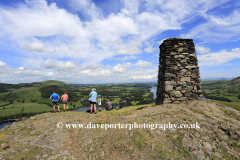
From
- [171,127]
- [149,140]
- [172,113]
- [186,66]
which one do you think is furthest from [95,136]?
[186,66]

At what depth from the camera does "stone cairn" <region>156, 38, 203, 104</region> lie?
37.1 ft

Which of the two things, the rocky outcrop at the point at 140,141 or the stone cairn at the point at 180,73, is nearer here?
the rocky outcrop at the point at 140,141

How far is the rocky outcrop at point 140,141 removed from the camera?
5539 mm

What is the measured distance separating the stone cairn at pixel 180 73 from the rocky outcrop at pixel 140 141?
2662 mm

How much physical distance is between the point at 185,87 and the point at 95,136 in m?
10.2

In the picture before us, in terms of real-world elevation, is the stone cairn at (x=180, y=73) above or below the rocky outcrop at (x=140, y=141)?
above

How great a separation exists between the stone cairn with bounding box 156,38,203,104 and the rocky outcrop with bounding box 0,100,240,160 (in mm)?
2662

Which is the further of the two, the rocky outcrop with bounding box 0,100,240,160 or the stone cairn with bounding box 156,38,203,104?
the stone cairn with bounding box 156,38,203,104

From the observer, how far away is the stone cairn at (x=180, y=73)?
11.3 m

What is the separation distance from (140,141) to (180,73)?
8508 mm

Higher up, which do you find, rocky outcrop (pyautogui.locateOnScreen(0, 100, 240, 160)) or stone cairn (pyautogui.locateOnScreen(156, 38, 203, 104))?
stone cairn (pyautogui.locateOnScreen(156, 38, 203, 104))

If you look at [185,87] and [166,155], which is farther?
[185,87]

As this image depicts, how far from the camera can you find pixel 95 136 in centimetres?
768

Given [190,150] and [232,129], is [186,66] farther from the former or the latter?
[190,150]
